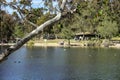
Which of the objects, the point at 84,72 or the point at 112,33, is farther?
the point at 112,33

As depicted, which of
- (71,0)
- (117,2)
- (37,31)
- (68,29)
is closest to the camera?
(37,31)

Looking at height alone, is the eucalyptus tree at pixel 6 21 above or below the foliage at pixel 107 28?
below

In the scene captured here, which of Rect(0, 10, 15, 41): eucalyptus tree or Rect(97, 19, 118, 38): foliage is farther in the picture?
Rect(97, 19, 118, 38): foliage

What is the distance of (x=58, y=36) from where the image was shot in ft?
305

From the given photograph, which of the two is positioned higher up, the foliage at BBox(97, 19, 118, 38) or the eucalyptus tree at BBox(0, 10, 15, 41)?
the foliage at BBox(97, 19, 118, 38)

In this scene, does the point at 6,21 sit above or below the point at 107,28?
below

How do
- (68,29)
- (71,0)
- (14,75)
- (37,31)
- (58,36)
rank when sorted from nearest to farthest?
(37,31), (71,0), (14,75), (68,29), (58,36)

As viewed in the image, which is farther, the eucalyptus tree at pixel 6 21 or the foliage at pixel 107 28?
the foliage at pixel 107 28

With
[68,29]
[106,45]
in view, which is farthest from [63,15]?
[68,29]

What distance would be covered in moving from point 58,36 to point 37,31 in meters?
87.2

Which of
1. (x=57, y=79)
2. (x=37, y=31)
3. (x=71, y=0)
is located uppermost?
(x=71, y=0)

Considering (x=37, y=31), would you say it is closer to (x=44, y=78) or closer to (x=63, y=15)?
(x=63, y=15)

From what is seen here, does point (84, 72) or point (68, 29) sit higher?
point (68, 29)

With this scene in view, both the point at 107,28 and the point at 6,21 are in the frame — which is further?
the point at 107,28
